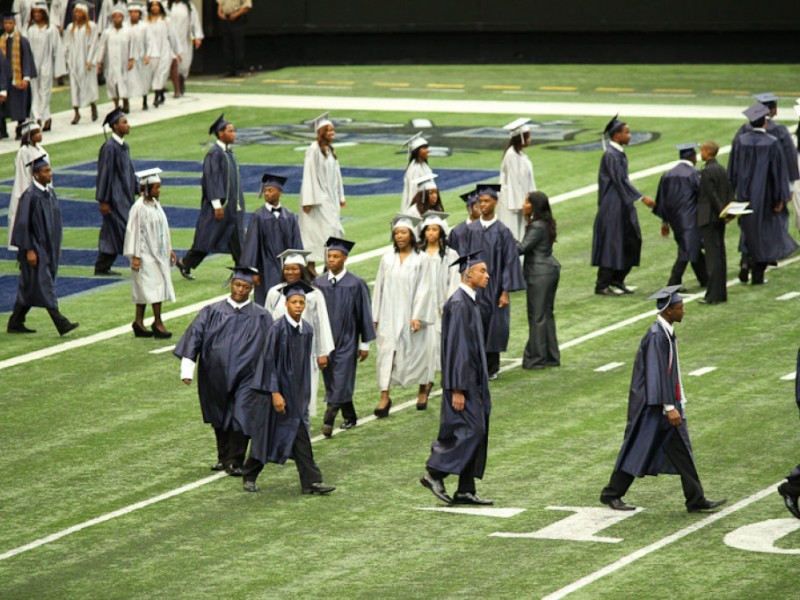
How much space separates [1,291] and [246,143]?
35.5 feet

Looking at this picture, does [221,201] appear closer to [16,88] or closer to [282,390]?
[282,390]

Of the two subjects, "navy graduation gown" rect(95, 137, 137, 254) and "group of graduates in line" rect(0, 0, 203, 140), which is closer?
"navy graduation gown" rect(95, 137, 137, 254)

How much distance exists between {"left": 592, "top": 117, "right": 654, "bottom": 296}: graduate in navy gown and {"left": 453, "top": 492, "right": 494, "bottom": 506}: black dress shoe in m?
8.32

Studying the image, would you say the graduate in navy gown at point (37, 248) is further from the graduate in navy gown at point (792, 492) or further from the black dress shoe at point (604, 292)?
the graduate in navy gown at point (792, 492)

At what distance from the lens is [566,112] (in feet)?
121

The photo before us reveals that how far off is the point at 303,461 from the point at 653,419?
3.03m

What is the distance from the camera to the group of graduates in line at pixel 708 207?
74.3 ft

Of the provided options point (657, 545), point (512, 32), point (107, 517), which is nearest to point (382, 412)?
point (107, 517)

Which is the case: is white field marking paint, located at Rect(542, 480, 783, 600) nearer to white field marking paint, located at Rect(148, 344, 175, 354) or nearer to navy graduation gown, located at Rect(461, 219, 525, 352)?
navy graduation gown, located at Rect(461, 219, 525, 352)

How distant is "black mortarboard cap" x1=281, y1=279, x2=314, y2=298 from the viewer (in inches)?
621

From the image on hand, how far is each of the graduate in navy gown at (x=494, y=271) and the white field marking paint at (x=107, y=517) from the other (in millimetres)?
4044

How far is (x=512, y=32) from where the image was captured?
45.1 metres

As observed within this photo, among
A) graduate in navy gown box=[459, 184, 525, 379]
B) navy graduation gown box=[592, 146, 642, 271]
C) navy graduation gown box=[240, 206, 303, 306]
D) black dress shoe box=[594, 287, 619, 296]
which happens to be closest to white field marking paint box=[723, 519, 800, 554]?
graduate in navy gown box=[459, 184, 525, 379]

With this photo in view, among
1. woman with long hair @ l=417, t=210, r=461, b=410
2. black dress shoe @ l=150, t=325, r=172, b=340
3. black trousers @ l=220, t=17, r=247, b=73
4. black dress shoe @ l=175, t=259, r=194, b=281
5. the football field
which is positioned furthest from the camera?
black trousers @ l=220, t=17, r=247, b=73
